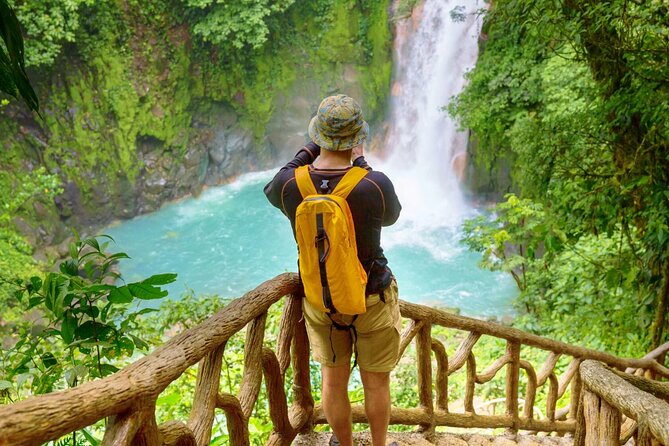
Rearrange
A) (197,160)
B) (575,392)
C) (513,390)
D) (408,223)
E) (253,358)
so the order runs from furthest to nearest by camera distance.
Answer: (197,160) < (408,223) < (575,392) < (513,390) < (253,358)

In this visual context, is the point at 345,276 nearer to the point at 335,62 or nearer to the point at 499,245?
the point at 499,245

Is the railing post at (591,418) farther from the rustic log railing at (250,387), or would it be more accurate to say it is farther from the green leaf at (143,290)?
the green leaf at (143,290)

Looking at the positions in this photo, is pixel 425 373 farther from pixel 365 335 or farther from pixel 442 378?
pixel 365 335

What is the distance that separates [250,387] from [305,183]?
66 cm

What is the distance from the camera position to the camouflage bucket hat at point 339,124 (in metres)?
1.71

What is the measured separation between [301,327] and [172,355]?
0.87 metres

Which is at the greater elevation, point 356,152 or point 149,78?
point 149,78

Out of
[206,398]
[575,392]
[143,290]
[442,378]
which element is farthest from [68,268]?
[575,392]

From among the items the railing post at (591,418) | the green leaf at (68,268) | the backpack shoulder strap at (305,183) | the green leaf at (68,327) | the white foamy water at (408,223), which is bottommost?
the white foamy water at (408,223)

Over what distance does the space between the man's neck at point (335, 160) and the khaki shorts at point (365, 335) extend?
1.50 ft

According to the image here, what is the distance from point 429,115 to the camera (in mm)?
15258

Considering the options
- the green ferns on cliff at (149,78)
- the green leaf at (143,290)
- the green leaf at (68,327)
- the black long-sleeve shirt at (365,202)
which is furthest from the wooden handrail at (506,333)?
the green ferns on cliff at (149,78)

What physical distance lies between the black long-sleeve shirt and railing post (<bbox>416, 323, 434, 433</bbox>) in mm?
828

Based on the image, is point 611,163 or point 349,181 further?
point 611,163
